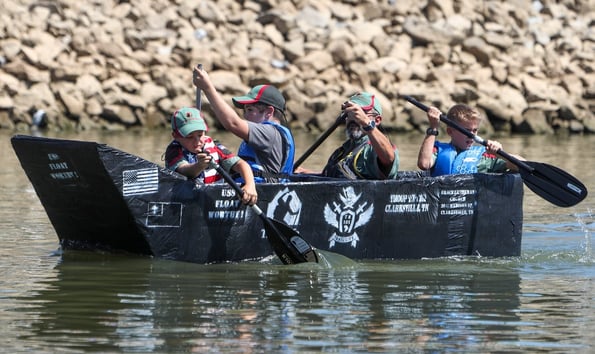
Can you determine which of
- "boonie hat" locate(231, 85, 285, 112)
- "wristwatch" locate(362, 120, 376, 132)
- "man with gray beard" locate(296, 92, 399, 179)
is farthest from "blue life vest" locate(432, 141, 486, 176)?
"boonie hat" locate(231, 85, 285, 112)

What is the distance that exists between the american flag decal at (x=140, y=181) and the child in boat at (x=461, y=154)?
234 centimetres

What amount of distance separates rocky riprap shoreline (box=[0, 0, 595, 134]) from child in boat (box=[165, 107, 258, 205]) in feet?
47.7

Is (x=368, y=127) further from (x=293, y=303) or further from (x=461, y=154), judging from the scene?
(x=293, y=303)

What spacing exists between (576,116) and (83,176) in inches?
695

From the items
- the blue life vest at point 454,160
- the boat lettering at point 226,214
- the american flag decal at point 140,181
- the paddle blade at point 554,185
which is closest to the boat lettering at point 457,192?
the blue life vest at point 454,160

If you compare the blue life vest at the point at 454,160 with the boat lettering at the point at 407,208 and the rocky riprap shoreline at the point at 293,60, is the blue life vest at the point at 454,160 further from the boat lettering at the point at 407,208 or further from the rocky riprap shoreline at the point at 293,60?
the rocky riprap shoreline at the point at 293,60

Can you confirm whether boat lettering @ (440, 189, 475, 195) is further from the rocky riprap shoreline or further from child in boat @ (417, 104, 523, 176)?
the rocky riprap shoreline

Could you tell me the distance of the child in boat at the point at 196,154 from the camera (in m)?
9.82

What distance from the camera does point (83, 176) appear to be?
9648 millimetres

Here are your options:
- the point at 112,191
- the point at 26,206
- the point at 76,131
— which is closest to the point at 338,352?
the point at 112,191

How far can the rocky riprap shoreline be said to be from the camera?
2517 cm

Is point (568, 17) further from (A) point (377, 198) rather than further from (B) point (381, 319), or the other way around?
(B) point (381, 319)

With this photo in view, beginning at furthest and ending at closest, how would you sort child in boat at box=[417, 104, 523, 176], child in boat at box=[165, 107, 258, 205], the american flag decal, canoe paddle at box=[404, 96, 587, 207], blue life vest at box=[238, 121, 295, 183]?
canoe paddle at box=[404, 96, 587, 207] < child in boat at box=[417, 104, 523, 176] < blue life vest at box=[238, 121, 295, 183] < child in boat at box=[165, 107, 258, 205] < the american flag decal

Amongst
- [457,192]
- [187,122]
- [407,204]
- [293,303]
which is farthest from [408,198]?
[293,303]
